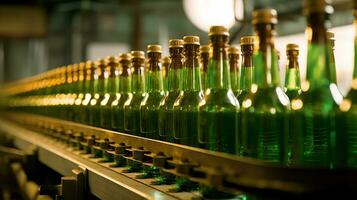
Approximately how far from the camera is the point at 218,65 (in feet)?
3.65

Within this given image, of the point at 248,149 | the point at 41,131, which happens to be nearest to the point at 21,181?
the point at 41,131

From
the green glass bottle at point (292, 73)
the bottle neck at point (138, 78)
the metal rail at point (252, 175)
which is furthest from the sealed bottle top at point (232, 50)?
the bottle neck at point (138, 78)

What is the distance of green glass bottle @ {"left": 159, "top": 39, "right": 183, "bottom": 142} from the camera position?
1.38m

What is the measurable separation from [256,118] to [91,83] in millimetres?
1421

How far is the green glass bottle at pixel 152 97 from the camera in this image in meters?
1.52

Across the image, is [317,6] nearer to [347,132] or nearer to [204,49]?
[347,132]

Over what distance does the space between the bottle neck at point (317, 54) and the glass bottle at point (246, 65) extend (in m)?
0.26

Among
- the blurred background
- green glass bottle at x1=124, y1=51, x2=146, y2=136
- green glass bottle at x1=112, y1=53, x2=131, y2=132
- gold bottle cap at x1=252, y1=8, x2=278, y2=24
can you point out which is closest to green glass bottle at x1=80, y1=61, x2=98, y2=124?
green glass bottle at x1=112, y1=53, x2=131, y2=132

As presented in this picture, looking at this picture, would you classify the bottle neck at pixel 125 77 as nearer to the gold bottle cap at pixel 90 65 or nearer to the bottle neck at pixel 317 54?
the gold bottle cap at pixel 90 65

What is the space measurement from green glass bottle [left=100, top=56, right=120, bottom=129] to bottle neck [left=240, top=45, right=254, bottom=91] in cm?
74

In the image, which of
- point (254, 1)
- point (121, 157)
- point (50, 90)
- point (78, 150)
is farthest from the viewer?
point (254, 1)

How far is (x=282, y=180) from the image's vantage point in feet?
2.57

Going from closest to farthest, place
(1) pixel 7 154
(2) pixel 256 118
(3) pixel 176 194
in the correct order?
(2) pixel 256 118 < (3) pixel 176 194 < (1) pixel 7 154

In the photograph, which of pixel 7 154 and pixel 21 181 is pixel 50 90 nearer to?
pixel 7 154
